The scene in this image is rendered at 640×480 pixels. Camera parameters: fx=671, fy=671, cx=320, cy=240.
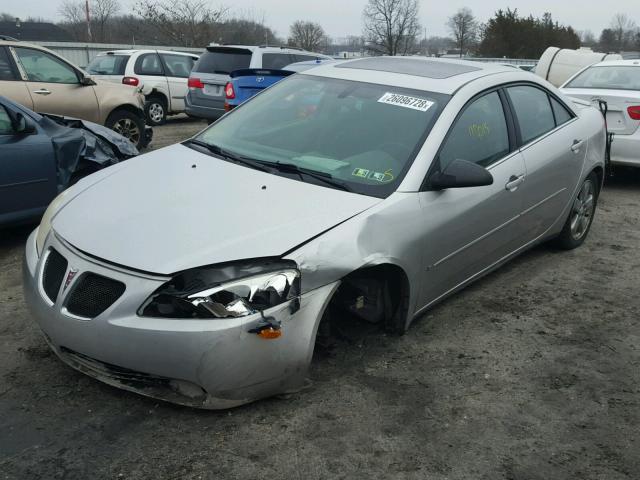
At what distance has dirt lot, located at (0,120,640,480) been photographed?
9.00 feet

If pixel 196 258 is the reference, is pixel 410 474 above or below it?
below

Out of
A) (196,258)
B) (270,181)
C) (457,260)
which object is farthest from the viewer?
(457,260)

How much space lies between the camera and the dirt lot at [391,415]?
9.00 ft

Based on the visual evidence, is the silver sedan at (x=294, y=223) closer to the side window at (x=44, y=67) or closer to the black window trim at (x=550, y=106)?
the black window trim at (x=550, y=106)

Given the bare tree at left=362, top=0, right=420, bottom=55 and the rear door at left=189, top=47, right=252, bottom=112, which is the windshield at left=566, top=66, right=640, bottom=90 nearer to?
the rear door at left=189, top=47, right=252, bottom=112

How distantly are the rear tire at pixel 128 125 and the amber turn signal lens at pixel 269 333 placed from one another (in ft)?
24.4

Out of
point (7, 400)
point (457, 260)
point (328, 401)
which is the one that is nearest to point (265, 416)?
point (328, 401)

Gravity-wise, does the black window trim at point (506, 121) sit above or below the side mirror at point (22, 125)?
above

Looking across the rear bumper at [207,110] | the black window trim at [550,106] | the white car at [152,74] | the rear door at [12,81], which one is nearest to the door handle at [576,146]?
the black window trim at [550,106]

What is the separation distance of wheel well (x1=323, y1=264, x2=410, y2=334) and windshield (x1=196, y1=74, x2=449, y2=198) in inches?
17.1

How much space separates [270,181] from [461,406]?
1520 mm

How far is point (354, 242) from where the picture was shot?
324cm

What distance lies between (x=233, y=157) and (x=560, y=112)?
9.08 ft

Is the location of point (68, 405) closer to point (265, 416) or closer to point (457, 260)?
point (265, 416)
